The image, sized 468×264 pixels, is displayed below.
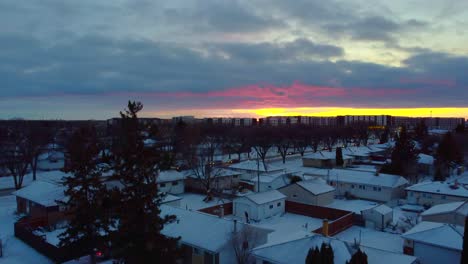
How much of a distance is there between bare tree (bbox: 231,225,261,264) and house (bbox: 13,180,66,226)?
42.4 feet

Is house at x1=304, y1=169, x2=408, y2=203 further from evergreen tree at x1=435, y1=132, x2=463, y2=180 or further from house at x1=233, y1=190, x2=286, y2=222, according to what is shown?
evergreen tree at x1=435, y1=132, x2=463, y2=180

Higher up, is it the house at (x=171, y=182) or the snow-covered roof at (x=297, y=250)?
the snow-covered roof at (x=297, y=250)

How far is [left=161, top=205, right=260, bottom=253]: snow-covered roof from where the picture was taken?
16.1 metres

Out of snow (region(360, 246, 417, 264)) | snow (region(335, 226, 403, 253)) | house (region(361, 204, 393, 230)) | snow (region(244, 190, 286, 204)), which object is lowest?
snow (region(335, 226, 403, 253))

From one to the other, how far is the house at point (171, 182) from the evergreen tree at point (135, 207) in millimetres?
21010

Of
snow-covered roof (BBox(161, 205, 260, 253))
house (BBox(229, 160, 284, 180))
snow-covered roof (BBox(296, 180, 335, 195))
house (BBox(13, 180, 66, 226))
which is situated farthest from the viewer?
house (BBox(229, 160, 284, 180))

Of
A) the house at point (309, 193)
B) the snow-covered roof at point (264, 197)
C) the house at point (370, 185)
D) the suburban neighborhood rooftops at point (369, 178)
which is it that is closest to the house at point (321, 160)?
the suburban neighborhood rooftops at point (369, 178)

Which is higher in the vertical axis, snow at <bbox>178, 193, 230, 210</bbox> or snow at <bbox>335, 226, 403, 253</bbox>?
snow at <bbox>335, 226, 403, 253</bbox>

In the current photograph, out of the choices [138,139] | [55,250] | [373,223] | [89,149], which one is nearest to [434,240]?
[373,223]

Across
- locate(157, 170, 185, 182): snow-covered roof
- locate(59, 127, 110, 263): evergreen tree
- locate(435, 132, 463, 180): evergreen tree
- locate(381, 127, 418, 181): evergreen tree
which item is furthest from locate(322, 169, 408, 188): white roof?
locate(59, 127, 110, 263): evergreen tree

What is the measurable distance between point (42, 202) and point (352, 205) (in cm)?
2550

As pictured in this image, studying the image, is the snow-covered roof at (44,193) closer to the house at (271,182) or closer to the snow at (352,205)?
the house at (271,182)

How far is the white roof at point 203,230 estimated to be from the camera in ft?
52.8

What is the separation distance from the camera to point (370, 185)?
32.5m
